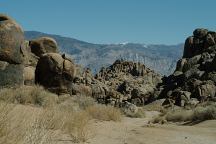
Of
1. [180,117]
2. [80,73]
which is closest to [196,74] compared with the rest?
[80,73]

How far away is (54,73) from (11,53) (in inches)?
373

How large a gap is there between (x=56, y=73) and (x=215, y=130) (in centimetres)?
1767

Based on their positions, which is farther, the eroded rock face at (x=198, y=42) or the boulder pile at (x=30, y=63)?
the eroded rock face at (x=198, y=42)

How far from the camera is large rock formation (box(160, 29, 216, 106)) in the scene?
5501 centimetres

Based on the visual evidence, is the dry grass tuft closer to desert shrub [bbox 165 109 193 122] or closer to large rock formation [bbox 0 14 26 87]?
large rock formation [bbox 0 14 26 87]

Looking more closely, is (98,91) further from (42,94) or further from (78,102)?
(42,94)

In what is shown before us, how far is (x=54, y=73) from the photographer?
3584 cm

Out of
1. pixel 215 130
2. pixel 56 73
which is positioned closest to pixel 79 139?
pixel 215 130

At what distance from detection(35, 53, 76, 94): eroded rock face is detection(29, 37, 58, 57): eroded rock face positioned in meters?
4.18

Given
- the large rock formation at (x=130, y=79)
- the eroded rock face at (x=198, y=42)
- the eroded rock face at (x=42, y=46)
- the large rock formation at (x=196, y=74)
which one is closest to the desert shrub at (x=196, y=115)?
the eroded rock face at (x=42, y=46)

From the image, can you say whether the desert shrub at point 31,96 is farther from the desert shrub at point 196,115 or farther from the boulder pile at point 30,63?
the desert shrub at point 196,115

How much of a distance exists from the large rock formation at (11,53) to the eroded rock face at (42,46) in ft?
42.7

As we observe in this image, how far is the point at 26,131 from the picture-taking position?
7.30 m

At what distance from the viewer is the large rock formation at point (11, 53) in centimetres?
2612
